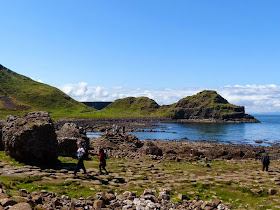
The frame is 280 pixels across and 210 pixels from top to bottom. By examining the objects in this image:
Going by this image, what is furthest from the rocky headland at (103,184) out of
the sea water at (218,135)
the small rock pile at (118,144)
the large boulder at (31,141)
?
the sea water at (218,135)

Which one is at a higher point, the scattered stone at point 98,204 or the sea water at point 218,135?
the scattered stone at point 98,204

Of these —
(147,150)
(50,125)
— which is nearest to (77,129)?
(147,150)

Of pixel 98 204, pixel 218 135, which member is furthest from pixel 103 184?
pixel 218 135

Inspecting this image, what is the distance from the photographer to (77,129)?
1339 inches

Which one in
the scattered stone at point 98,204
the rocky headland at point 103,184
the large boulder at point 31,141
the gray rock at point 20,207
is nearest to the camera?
the gray rock at point 20,207

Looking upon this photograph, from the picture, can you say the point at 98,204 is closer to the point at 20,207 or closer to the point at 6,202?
the point at 20,207

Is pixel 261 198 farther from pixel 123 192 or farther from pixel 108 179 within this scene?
pixel 108 179

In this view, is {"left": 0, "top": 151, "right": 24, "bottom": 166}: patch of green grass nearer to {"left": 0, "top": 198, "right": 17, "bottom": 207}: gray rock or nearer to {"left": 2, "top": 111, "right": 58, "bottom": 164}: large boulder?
{"left": 2, "top": 111, "right": 58, "bottom": 164}: large boulder

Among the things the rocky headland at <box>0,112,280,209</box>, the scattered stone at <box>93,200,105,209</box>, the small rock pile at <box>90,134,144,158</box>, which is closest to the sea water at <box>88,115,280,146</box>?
the small rock pile at <box>90,134,144,158</box>

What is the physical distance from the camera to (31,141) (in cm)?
1961

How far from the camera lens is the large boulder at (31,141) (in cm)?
1953

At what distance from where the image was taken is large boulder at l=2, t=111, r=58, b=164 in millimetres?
19531

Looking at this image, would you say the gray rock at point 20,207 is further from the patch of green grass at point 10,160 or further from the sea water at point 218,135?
the sea water at point 218,135

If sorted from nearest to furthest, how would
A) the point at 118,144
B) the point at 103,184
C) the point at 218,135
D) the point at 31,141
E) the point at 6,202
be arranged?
the point at 6,202, the point at 103,184, the point at 31,141, the point at 118,144, the point at 218,135
